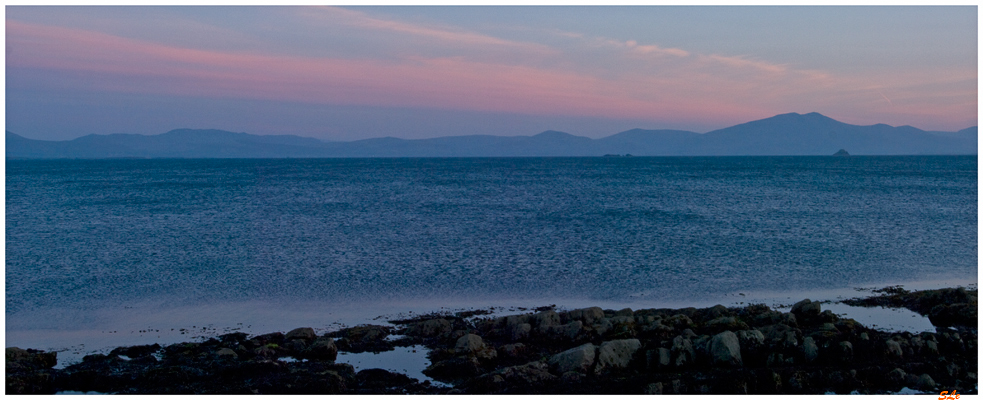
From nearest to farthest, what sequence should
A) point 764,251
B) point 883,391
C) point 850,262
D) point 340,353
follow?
1. point 883,391
2. point 340,353
3. point 850,262
4. point 764,251

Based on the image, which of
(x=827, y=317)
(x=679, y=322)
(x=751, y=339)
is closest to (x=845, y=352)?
(x=751, y=339)

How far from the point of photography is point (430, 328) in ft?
53.0

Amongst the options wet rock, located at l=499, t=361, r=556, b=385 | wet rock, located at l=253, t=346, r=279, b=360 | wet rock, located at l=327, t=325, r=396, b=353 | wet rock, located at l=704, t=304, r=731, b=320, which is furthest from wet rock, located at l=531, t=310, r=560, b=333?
wet rock, located at l=253, t=346, r=279, b=360

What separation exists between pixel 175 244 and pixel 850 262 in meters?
29.5

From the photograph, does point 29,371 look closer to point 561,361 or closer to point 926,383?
point 561,361

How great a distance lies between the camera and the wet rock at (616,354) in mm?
12906

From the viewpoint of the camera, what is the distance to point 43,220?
4166cm

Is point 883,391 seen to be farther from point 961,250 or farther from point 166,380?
point 961,250

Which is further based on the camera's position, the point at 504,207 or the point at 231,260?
the point at 504,207

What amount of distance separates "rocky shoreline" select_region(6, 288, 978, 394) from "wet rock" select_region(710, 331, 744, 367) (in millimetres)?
23

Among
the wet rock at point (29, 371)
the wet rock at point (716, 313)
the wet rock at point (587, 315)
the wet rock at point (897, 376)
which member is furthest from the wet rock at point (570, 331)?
the wet rock at point (29, 371)

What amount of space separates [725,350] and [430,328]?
682 centimetres

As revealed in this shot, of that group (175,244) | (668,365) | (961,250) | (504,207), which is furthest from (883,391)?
(504,207)

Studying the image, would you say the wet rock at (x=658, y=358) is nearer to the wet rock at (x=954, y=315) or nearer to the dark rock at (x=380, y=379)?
the dark rock at (x=380, y=379)
